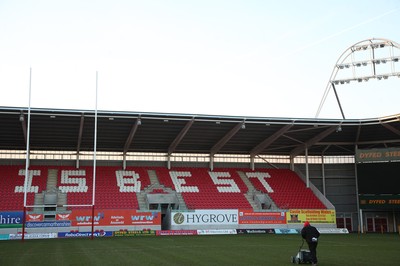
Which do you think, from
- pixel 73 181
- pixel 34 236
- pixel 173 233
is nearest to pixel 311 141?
pixel 173 233

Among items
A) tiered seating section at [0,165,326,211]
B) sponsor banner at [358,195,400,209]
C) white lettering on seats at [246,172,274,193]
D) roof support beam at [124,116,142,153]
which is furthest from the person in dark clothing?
white lettering on seats at [246,172,274,193]

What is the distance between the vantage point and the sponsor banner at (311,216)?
144 ft

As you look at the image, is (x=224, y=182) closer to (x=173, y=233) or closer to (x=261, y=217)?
(x=261, y=217)

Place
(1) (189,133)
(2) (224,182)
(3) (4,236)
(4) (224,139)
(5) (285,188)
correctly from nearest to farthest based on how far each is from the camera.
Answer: (3) (4,236), (1) (189,133), (4) (224,139), (2) (224,182), (5) (285,188)

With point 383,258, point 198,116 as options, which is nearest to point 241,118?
point 198,116

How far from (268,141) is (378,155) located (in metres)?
10.3

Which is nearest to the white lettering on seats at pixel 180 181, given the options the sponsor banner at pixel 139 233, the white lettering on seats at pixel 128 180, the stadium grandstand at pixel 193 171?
the stadium grandstand at pixel 193 171

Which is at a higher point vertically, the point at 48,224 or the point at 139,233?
the point at 48,224

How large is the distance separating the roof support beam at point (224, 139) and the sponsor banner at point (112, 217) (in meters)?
9.92

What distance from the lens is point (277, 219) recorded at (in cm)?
4350

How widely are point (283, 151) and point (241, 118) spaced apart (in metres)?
13.3

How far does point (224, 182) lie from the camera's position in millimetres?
49188

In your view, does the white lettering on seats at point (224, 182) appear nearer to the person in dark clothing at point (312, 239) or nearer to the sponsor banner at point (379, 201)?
the sponsor banner at point (379, 201)

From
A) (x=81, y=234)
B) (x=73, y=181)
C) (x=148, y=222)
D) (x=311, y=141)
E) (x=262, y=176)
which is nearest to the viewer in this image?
(x=81, y=234)
